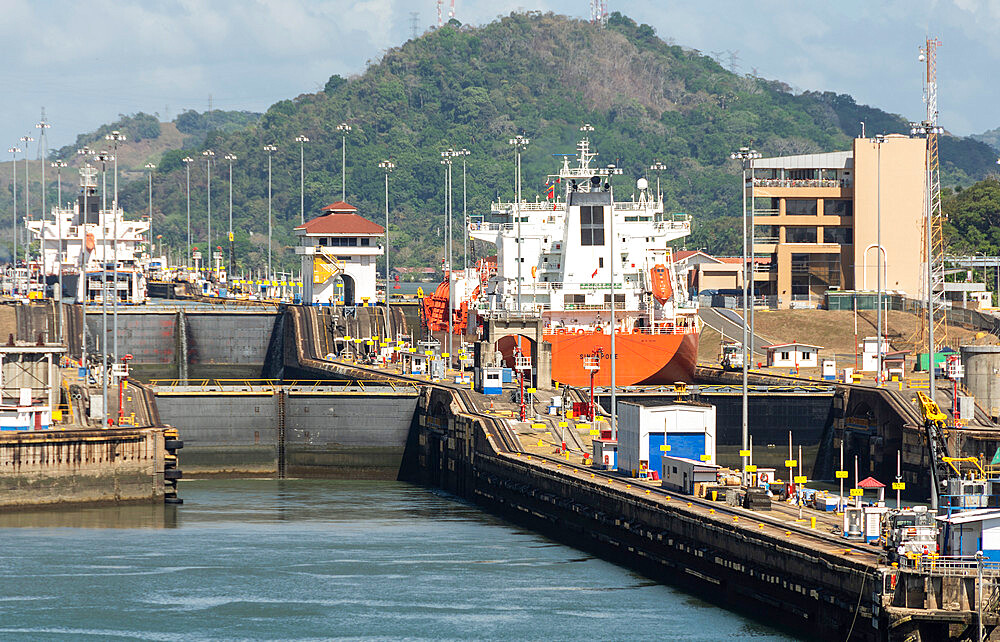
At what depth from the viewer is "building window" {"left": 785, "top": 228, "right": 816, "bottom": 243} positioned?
164m

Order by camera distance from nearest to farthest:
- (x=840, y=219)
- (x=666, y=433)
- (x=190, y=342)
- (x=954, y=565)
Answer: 1. (x=954, y=565)
2. (x=666, y=433)
3. (x=190, y=342)
4. (x=840, y=219)

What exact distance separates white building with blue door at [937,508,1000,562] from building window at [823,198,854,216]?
4637 inches

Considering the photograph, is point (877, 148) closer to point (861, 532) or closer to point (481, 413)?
point (481, 413)

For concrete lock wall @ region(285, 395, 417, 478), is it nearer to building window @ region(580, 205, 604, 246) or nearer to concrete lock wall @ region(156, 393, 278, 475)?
concrete lock wall @ region(156, 393, 278, 475)

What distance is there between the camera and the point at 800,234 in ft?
538

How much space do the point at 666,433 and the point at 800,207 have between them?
97389 millimetres

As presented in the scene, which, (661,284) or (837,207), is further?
(837,207)

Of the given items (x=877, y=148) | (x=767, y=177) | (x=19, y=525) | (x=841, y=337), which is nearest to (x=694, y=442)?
(x=19, y=525)

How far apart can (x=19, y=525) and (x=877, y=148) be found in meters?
105

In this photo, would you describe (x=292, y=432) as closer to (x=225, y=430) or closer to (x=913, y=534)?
(x=225, y=430)

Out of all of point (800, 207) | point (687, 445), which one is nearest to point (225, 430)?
point (687, 445)

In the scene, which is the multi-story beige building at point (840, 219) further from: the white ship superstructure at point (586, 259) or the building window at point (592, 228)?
the building window at point (592, 228)

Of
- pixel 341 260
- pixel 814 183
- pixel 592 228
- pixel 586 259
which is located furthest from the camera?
pixel 814 183

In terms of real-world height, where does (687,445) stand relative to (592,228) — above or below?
below
